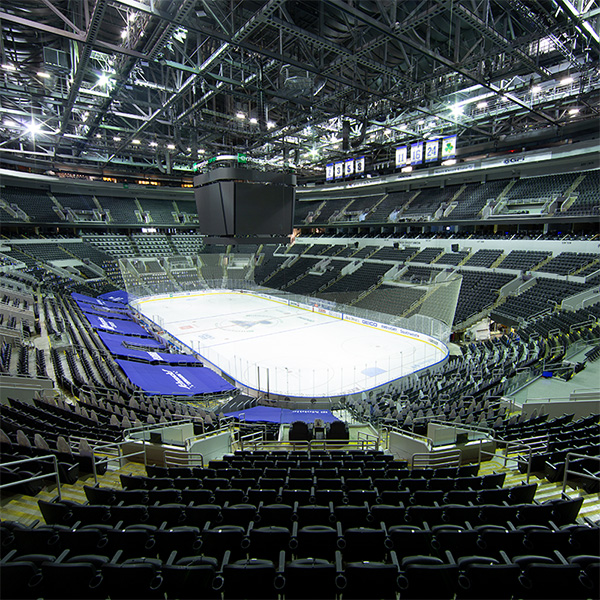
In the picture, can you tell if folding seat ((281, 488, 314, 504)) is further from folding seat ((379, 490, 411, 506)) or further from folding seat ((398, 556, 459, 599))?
folding seat ((398, 556, 459, 599))

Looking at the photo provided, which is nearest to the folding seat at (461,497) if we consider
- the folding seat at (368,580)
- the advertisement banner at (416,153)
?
the folding seat at (368,580)

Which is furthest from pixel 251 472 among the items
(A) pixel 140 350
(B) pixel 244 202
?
(A) pixel 140 350

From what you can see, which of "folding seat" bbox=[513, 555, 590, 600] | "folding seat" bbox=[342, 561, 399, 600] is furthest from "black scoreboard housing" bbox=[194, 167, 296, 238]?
"folding seat" bbox=[513, 555, 590, 600]

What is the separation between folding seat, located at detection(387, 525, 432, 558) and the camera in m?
2.96

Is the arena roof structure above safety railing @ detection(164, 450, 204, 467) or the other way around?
above

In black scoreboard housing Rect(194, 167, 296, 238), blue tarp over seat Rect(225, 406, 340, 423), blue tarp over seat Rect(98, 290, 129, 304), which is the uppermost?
black scoreboard housing Rect(194, 167, 296, 238)

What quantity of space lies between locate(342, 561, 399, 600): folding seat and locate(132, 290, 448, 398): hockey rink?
32.6 feet

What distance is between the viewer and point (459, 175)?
31.7 m

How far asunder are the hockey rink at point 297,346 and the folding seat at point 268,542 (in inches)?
368

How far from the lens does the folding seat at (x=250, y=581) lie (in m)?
2.41

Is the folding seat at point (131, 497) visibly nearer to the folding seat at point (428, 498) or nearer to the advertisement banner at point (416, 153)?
the folding seat at point (428, 498)

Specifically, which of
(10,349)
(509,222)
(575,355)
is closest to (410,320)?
(575,355)

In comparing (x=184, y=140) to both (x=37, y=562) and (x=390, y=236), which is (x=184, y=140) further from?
(x=37, y=562)

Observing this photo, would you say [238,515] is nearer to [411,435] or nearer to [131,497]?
[131,497]
